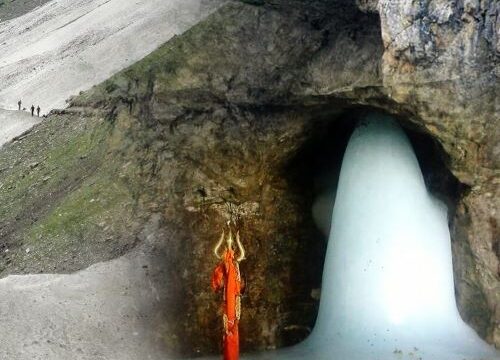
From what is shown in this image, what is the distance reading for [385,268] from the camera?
47.4ft

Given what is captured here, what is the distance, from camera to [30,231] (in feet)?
59.2

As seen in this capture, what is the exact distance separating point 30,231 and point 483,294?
12.2m

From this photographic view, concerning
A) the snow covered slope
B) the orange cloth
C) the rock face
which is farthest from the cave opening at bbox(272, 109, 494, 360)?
the snow covered slope

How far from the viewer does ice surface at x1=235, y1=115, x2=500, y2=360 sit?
13359 mm

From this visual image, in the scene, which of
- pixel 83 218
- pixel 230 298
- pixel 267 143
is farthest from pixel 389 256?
pixel 83 218

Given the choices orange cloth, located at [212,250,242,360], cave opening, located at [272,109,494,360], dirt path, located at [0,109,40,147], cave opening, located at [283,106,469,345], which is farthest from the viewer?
dirt path, located at [0,109,40,147]

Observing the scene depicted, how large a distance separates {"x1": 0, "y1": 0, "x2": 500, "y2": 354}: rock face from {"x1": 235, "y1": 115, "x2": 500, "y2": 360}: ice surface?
521mm

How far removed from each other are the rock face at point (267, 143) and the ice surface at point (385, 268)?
1.71 ft

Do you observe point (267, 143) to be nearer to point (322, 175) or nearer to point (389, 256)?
point (322, 175)

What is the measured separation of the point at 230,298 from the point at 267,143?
5535 mm

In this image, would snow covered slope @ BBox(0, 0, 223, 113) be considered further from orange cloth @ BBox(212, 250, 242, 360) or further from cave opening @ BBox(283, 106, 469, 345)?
orange cloth @ BBox(212, 250, 242, 360)

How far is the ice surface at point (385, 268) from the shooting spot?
1336 centimetres

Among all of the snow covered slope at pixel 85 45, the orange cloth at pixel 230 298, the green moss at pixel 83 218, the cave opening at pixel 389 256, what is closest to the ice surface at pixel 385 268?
the cave opening at pixel 389 256

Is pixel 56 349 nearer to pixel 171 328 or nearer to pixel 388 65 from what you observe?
pixel 171 328
